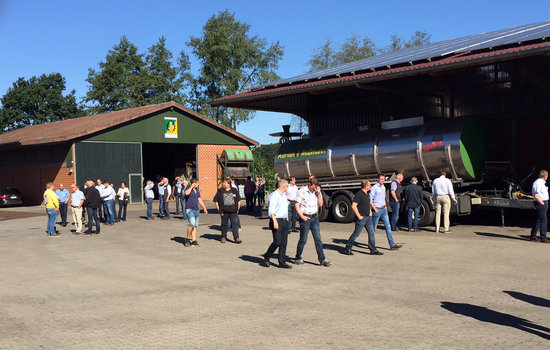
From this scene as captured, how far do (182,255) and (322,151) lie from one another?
29.8ft

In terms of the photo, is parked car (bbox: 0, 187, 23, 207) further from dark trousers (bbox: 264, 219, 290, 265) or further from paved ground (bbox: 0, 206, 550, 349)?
dark trousers (bbox: 264, 219, 290, 265)

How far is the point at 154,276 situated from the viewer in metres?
10.4

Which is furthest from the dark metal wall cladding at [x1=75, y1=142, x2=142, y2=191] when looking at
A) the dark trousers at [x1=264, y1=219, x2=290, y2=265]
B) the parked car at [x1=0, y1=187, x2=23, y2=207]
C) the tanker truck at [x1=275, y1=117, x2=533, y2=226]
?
the dark trousers at [x1=264, y1=219, x2=290, y2=265]

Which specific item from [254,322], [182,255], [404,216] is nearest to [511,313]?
[254,322]

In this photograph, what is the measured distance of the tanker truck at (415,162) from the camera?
56.1 feet

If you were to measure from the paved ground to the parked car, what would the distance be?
77.1 ft

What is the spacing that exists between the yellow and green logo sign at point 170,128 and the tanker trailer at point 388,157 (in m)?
16.8

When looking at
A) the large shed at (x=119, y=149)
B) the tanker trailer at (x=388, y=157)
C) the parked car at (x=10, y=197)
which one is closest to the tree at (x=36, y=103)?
the large shed at (x=119, y=149)

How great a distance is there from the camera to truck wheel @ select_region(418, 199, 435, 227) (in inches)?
683

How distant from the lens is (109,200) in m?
20.8

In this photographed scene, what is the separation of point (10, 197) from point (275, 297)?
3261 centimetres

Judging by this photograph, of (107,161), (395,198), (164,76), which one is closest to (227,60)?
(164,76)

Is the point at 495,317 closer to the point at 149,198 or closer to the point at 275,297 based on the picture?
the point at 275,297

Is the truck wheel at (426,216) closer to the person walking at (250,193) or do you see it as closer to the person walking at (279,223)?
the person walking at (279,223)
